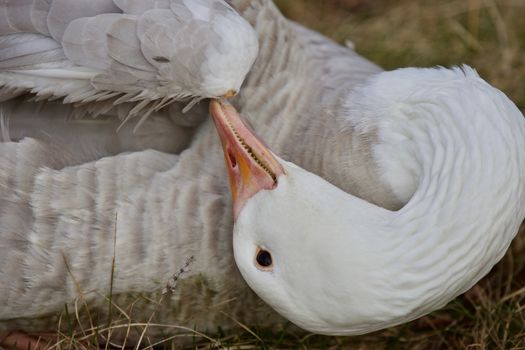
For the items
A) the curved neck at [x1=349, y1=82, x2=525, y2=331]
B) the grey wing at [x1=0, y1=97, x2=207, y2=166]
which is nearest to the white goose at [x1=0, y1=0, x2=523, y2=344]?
the grey wing at [x1=0, y1=97, x2=207, y2=166]

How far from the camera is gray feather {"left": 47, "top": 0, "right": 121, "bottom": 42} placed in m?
3.30

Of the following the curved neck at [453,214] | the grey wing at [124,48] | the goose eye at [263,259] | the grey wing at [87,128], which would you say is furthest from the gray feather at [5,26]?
the curved neck at [453,214]

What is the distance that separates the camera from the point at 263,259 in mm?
3189

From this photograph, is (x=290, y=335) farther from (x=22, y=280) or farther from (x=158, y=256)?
(x=22, y=280)

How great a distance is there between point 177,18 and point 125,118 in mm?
452

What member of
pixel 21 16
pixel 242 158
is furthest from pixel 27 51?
pixel 242 158

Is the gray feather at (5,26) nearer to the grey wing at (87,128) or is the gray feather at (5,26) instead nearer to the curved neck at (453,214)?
the grey wing at (87,128)

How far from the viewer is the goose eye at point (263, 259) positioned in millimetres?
3174

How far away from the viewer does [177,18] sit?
3.30m

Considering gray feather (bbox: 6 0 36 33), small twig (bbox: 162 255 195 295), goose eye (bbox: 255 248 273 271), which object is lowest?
small twig (bbox: 162 255 195 295)

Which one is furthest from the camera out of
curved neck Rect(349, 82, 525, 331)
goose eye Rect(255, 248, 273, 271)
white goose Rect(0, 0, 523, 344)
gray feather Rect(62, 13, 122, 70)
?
white goose Rect(0, 0, 523, 344)

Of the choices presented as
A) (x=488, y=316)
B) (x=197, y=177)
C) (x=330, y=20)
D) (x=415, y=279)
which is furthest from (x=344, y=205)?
(x=330, y=20)

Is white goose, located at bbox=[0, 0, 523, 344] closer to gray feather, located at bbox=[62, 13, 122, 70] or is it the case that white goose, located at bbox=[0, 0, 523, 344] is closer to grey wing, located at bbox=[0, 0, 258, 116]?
grey wing, located at bbox=[0, 0, 258, 116]

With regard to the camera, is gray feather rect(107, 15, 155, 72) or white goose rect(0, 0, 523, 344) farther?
white goose rect(0, 0, 523, 344)
